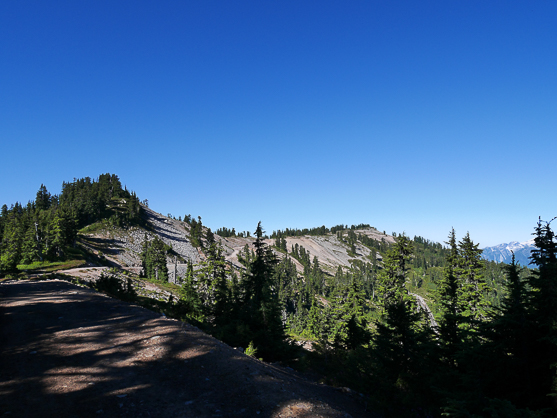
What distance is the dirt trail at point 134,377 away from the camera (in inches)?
280

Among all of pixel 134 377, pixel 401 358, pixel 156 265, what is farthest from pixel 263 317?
pixel 156 265

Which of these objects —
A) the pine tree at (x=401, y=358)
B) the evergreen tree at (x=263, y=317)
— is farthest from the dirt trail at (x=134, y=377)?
the evergreen tree at (x=263, y=317)

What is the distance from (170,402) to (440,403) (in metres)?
9.60

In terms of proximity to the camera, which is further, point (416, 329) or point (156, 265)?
point (156, 265)

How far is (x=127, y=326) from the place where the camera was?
13.1 metres

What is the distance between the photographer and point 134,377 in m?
8.48

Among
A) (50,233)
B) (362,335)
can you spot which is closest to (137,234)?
(50,233)

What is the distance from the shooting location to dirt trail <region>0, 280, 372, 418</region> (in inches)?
280

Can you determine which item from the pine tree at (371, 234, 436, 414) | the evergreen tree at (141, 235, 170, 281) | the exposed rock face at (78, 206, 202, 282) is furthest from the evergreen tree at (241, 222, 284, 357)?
the exposed rock face at (78, 206, 202, 282)

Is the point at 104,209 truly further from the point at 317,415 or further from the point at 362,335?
the point at 317,415

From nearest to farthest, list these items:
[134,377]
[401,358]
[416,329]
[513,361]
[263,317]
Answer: [134,377] → [513,361] → [401,358] → [416,329] → [263,317]

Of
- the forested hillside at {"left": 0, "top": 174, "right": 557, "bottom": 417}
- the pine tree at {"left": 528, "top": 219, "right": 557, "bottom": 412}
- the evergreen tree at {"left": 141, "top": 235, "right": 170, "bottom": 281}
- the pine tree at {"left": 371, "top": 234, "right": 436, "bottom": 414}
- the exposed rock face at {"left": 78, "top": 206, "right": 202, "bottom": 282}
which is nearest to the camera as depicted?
the pine tree at {"left": 528, "top": 219, "right": 557, "bottom": 412}

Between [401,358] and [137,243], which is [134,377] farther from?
[137,243]

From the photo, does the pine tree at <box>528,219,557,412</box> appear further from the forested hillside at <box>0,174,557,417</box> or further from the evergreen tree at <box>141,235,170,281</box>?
the evergreen tree at <box>141,235,170,281</box>
